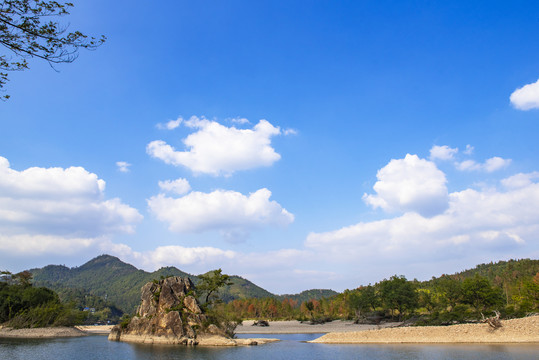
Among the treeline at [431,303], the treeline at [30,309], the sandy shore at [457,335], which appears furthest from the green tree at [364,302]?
the treeline at [30,309]

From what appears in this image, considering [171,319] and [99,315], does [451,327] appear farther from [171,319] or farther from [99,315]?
[99,315]

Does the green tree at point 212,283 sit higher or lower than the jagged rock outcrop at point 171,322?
higher

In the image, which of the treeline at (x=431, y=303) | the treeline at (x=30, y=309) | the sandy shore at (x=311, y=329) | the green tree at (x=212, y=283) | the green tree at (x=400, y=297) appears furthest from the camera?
the green tree at (x=400, y=297)

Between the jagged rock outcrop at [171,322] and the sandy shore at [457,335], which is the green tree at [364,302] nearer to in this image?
the sandy shore at [457,335]

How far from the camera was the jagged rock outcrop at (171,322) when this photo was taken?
62.5m

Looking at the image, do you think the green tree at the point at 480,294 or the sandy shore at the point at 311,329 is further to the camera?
the sandy shore at the point at 311,329

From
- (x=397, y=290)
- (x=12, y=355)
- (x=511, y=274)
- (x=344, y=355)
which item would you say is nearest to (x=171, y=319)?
(x=12, y=355)

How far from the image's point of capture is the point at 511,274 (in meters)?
147

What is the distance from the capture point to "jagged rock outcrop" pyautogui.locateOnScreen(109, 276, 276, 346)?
62.5 metres

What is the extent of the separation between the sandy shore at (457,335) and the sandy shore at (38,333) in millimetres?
66354

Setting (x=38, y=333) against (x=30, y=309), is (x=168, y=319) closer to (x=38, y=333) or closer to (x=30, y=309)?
(x=38, y=333)

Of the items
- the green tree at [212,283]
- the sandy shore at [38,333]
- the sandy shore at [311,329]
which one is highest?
the green tree at [212,283]

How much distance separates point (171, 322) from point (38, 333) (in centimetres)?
4305

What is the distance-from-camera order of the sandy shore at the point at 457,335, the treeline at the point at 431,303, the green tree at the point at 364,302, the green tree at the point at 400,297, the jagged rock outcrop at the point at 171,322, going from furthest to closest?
the green tree at the point at 364,302, the green tree at the point at 400,297, the treeline at the point at 431,303, the jagged rock outcrop at the point at 171,322, the sandy shore at the point at 457,335
